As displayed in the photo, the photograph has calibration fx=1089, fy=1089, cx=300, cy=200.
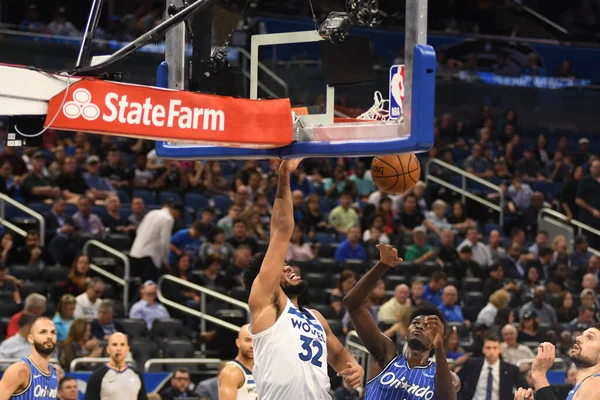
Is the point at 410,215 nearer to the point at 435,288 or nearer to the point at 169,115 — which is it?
the point at 435,288

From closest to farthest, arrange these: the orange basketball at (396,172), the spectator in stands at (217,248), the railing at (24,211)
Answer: the orange basketball at (396,172)
the railing at (24,211)
the spectator in stands at (217,248)

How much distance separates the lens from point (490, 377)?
10.3m

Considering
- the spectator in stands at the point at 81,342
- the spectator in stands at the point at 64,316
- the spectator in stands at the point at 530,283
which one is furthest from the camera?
the spectator in stands at the point at 530,283

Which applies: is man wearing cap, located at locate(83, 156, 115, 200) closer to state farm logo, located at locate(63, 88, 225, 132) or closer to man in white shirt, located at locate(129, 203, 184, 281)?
man in white shirt, located at locate(129, 203, 184, 281)

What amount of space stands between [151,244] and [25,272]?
4.69 feet

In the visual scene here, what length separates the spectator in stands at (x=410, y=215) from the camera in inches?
582

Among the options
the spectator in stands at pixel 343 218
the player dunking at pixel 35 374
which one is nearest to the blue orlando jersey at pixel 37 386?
the player dunking at pixel 35 374

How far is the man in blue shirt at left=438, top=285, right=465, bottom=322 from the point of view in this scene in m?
12.4

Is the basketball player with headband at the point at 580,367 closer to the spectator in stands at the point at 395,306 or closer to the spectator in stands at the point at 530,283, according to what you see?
the spectator in stands at the point at 395,306

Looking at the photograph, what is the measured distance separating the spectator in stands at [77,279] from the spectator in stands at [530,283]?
5578 mm

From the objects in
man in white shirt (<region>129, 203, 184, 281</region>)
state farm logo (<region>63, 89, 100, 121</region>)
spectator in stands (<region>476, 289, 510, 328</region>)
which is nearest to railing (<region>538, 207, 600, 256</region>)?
spectator in stands (<region>476, 289, 510, 328</region>)

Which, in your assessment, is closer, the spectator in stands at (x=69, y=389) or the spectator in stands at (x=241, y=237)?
the spectator in stands at (x=69, y=389)

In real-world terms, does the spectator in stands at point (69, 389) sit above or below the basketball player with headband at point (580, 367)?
below

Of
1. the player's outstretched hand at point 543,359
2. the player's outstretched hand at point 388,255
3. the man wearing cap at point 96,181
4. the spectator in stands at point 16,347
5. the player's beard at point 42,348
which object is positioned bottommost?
the spectator in stands at point 16,347
